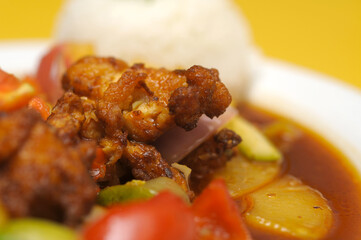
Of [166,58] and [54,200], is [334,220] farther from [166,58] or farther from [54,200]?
[166,58]

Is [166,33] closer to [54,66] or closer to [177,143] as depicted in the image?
[54,66]

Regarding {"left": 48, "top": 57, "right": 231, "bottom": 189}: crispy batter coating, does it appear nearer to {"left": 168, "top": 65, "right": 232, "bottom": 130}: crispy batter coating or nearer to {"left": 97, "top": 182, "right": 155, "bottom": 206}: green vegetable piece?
{"left": 168, "top": 65, "right": 232, "bottom": 130}: crispy batter coating

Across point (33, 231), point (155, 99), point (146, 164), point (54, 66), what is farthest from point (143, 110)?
point (54, 66)

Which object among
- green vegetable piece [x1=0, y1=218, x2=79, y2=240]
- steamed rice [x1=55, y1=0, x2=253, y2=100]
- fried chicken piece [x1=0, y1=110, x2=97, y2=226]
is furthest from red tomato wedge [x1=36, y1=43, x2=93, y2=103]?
green vegetable piece [x1=0, y1=218, x2=79, y2=240]

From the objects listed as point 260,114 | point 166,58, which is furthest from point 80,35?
point 260,114

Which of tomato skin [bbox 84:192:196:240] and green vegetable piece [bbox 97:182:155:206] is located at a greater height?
tomato skin [bbox 84:192:196:240]

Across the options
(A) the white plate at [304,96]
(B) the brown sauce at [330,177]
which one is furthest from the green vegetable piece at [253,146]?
(A) the white plate at [304,96]
